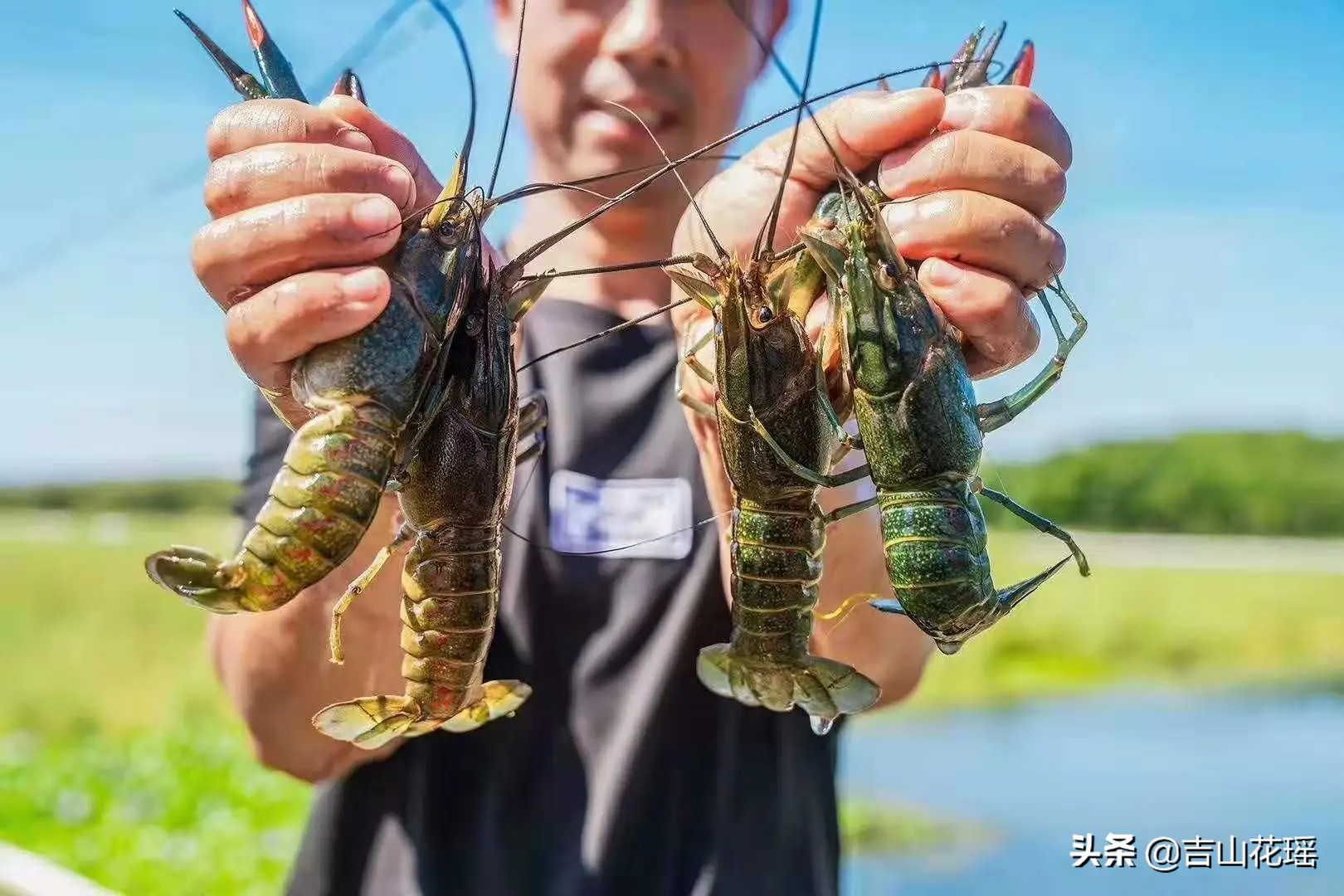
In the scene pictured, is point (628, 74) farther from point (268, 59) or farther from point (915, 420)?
point (915, 420)

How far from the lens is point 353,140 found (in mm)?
1537

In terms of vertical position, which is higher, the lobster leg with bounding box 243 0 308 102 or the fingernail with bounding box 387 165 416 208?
the lobster leg with bounding box 243 0 308 102

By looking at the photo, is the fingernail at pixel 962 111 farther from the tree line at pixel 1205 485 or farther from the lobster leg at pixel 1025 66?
the tree line at pixel 1205 485

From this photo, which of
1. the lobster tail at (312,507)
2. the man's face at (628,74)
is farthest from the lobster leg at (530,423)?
the man's face at (628,74)

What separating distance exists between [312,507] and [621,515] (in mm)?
1262

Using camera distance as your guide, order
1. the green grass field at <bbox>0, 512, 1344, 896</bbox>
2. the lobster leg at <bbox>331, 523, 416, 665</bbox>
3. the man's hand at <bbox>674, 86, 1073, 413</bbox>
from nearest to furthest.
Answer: the man's hand at <bbox>674, 86, 1073, 413</bbox>
the lobster leg at <bbox>331, 523, 416, 665</bbox>
the green grass field at <bbox>0, 512, 1344, 896</bbox>

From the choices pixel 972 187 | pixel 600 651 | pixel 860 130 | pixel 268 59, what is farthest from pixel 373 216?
pixel 600 651

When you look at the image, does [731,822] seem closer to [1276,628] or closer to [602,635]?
[602,635]

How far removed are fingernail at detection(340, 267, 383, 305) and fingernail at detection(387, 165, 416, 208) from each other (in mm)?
150

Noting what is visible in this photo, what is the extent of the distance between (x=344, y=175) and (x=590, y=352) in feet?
4.89

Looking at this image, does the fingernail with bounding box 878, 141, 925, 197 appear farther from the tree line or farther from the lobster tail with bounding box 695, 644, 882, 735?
the tree line

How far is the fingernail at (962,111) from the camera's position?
161cm

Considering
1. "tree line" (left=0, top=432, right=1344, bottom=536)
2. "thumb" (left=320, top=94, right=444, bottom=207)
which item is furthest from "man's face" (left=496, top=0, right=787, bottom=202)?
"tree line" (left=0, top=432, right=1344, bottom=536)

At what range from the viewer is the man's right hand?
4.74 feet
